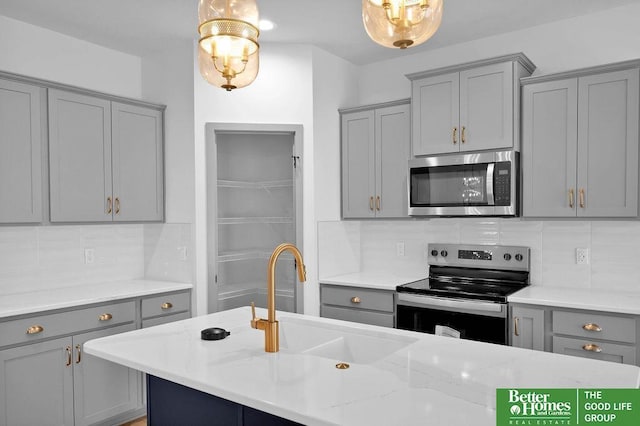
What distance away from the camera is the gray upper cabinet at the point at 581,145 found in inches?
115

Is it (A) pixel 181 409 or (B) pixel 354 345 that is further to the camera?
(B) pixel 354 345

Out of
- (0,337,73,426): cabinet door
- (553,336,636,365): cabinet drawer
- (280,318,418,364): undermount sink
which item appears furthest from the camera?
(0,337,73,426): cabinet door

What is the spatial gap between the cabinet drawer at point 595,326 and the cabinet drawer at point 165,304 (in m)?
2.53

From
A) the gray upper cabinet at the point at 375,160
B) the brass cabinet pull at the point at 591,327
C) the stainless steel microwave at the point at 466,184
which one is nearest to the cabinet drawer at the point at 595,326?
the brass cabinet pull at the point at 591,327

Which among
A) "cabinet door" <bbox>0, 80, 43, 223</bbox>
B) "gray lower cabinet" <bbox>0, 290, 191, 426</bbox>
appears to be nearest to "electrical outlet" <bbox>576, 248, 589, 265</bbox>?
"gray lower cabinet" <bbox>0, 290, 191, 426</bbox>

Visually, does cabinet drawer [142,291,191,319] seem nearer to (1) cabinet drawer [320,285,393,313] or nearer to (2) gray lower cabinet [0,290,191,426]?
(2) gray lower cabinet [0,290,191,426]

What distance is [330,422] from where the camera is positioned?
1178 millimetres

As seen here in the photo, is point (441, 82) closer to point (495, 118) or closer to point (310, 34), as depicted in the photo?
point (495, 118)

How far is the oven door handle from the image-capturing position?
120 inches

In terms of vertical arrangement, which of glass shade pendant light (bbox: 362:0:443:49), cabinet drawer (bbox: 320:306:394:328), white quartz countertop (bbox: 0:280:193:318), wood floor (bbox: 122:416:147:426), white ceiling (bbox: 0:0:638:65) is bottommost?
wood floor (bbox: 122:416:147:426)

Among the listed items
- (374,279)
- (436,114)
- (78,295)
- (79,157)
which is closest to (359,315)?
(374,279)

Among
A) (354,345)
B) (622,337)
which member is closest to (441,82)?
(622,337)

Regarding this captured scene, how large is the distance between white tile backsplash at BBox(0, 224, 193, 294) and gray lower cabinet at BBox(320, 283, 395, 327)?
1.09 meters

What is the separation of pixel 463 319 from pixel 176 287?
6.70 ft
